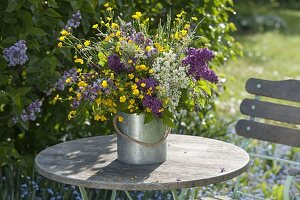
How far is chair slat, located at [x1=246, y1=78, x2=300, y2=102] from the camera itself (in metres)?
3.76

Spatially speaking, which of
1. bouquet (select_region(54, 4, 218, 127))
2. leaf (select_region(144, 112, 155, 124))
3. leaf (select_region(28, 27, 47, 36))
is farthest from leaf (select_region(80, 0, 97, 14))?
leaf (select_region(144, 112, 155, 124))

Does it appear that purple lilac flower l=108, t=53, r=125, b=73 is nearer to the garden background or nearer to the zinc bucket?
the zinc bucket

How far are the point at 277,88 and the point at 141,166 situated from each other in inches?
44.5

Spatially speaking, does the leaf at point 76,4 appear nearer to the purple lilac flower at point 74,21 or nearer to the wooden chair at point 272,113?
the purple lilac flower at point 74,21

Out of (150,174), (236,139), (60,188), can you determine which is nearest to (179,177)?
(150,174)

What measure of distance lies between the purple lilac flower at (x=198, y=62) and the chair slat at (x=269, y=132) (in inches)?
39.5

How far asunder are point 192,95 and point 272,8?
54.6 feet

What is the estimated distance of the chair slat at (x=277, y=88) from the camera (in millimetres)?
3758

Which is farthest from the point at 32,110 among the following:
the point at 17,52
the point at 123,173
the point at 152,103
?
the point at 152,103

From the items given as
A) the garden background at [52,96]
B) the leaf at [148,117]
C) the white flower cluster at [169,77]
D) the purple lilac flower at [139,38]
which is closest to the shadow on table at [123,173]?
the leaf at [148,117]

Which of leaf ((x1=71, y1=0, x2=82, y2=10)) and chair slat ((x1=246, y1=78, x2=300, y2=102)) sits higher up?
leaf ((x1=71, y1=0, x2=82, y2=10))

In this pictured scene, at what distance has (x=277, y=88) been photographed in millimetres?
3822

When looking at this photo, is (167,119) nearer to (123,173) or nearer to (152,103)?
(152,103)

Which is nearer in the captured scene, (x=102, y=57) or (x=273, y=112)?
(x=102, y=57)
